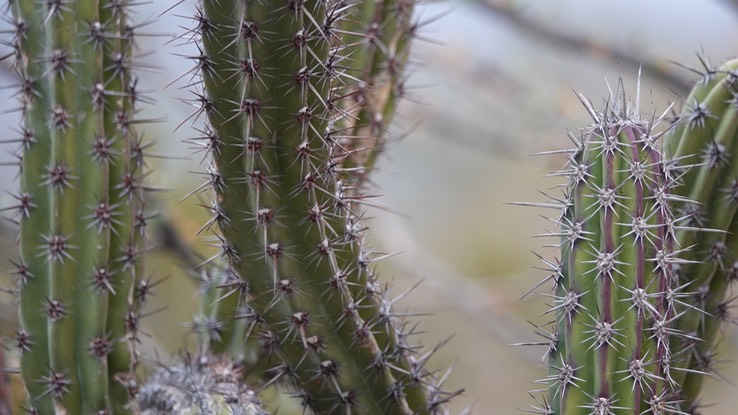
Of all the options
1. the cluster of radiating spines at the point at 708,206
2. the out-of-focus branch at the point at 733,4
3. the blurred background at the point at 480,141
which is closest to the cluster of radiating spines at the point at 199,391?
the blurred background at the point at 480,141

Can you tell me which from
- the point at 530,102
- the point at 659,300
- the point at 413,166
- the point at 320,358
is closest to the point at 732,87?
the point at 659,300

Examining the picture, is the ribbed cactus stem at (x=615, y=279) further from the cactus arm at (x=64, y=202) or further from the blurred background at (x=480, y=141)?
the cactus arm at (x=64, y=202)

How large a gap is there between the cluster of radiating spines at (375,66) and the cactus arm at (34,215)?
2.26ft

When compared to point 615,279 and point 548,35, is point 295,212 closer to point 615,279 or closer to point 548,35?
point 615,279

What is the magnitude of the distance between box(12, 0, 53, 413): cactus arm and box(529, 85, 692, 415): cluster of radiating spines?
1.13 metres

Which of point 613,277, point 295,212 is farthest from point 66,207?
point 613,277

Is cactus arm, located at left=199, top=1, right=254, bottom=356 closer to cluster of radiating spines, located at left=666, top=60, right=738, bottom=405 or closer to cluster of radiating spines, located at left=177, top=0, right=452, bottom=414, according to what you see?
cluster of radiating spines, located at left=177, top=0, right=452, bottom=414

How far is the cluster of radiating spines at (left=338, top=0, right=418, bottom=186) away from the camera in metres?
2.12

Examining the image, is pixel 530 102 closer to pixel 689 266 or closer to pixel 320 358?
pixel 689 266

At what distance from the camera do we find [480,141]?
579 centimetres

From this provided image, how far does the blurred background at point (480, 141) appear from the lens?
4.16 meters

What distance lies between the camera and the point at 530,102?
534 centimetres

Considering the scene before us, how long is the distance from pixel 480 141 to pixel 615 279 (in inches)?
172

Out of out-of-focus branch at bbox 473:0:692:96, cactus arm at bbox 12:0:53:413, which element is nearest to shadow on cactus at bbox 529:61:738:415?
cactus arm at bbox 12:0:53:413
